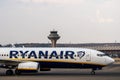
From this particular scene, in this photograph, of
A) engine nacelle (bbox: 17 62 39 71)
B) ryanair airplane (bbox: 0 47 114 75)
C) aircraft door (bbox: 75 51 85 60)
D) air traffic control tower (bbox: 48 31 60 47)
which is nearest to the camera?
engine nacelle (bbox: 17 62 39 71)

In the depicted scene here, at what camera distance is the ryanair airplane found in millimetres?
37781

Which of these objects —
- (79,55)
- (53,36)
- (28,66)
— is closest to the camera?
(28,66)

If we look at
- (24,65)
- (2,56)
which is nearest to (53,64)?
(24,65)

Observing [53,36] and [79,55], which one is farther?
[53,36]

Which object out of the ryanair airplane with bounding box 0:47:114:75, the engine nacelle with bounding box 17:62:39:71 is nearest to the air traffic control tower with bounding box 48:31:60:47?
the ryanair airplane with bounding box 0:47:114:75

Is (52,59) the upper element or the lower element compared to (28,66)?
upper

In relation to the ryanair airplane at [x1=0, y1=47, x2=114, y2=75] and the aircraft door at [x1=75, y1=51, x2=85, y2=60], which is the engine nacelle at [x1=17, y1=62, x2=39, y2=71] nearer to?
the ryanair airplane at [x1=0, y1=47, x2=114, y2=75]

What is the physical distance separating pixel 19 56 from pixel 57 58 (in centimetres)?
437

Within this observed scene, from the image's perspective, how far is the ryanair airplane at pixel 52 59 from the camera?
3778 cm

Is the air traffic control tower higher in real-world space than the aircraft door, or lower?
lower

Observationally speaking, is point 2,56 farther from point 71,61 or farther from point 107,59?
point 107,59

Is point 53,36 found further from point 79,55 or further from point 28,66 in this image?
point 28,66

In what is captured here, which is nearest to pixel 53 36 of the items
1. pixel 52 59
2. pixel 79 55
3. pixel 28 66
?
pixel 52 59

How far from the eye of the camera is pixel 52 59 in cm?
3819
